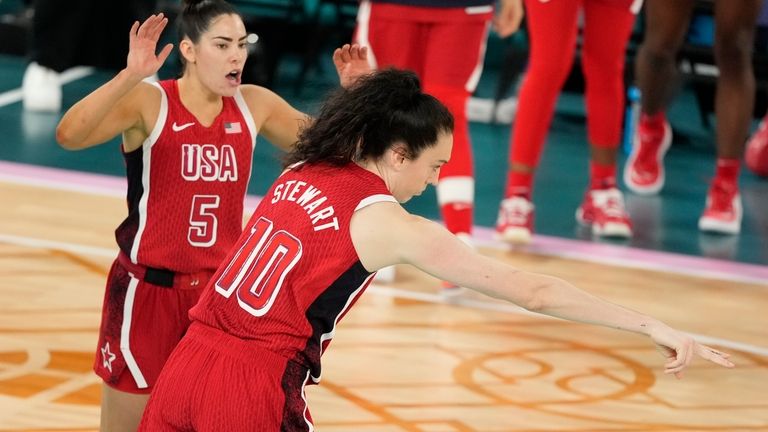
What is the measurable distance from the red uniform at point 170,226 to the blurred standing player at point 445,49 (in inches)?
76.6

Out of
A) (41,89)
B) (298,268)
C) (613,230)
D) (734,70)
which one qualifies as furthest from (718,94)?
(298,268)

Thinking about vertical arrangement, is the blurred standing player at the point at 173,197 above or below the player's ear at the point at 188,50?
below

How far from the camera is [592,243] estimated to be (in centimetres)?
632

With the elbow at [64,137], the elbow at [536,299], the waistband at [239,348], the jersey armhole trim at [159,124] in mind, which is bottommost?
the waistband at [239,348]

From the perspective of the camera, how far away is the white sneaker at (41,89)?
320 inches

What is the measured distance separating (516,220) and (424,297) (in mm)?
722

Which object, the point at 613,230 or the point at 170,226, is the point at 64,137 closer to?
the point at 170,226

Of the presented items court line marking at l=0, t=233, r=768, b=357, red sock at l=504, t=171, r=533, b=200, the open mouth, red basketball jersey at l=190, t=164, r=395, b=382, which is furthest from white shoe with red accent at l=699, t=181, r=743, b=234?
red basketball jersey at l=190, t=164, r=395, b=382

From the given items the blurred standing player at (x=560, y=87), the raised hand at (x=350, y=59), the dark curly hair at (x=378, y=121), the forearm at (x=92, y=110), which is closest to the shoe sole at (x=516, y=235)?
the blurred standing player at (x=560, y=87)

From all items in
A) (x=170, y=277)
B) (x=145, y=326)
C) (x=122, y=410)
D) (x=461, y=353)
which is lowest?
(x=461, y=353)

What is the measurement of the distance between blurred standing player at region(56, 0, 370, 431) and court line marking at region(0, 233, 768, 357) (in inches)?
79.3

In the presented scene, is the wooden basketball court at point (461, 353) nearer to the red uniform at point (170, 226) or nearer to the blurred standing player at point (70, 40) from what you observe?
the red uniform at point (170, 226)

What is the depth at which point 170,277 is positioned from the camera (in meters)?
3.50

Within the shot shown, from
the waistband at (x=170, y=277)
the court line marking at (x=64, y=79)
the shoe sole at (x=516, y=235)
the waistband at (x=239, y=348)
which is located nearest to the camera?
the waistband at (x=239, y=348)
